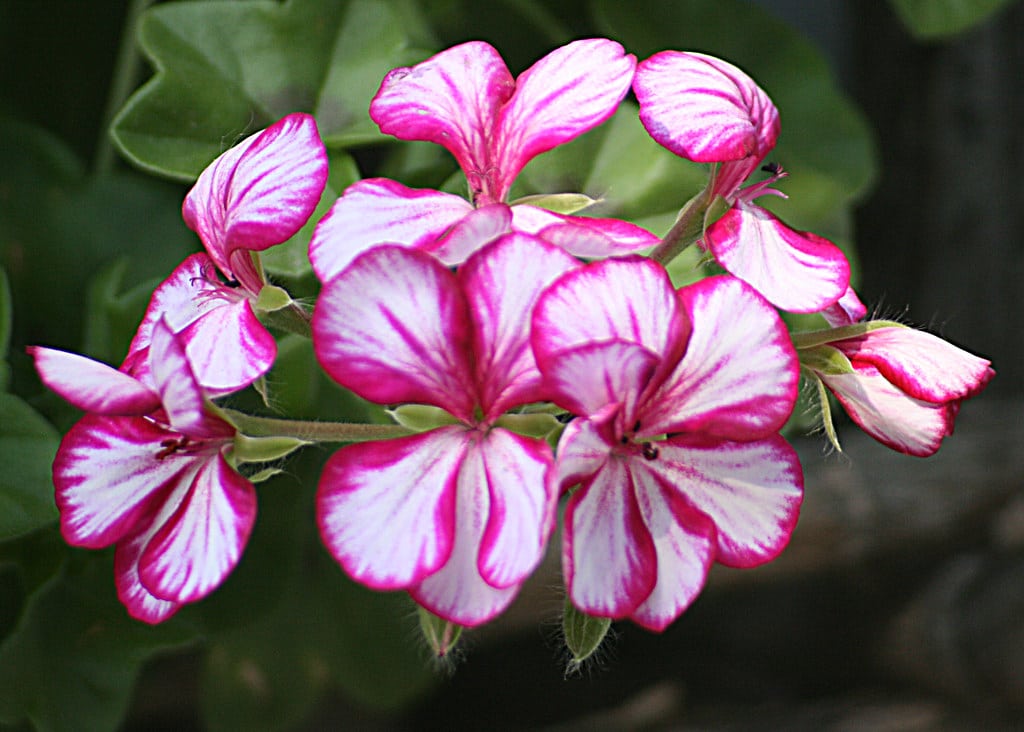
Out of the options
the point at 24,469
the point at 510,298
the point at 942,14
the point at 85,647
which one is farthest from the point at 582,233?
the point at 942,14

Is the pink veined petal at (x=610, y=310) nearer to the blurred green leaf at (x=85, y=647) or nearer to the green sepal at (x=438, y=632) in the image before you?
the green sepal at (x=438, y=632)

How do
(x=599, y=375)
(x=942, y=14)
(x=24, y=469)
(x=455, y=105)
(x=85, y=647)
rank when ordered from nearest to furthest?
(x=599, y=375) → (x=455, y=105) → (x=24, y=469) → (x=85, y=647) → (x=942, y=14)

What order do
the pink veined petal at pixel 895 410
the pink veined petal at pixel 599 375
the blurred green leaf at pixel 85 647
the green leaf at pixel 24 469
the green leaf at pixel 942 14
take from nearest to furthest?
1. the pink veined petal at pixel 599 375
2. the pink veined petal at pixel 895 410
3. the green leaf at pixel 24 469
4. the blurred green leaf at pixel 85 647
5. the green leaf at pixel 942 14

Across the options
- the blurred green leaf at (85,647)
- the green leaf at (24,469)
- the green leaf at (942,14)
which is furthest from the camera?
the green leaf at (942,14)

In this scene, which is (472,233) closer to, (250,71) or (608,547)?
(608,547)

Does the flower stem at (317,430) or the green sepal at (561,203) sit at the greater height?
the green sepal at (561,203)

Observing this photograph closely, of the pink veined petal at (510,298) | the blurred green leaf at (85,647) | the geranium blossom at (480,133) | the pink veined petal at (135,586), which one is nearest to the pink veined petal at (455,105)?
the geranium blossom at (480,133)

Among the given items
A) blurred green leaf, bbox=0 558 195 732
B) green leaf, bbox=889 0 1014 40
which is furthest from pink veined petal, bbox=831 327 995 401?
green leaf, bbox=889 0 1014 40
